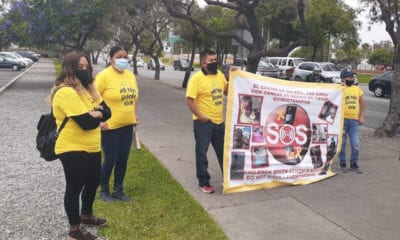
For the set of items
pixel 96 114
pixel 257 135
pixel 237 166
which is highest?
pixel 96 114

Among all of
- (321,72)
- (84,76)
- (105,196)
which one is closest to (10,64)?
(321,72)

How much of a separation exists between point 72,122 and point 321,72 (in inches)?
921

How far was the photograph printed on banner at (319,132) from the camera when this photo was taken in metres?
5.85

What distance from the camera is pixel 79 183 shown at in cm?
366

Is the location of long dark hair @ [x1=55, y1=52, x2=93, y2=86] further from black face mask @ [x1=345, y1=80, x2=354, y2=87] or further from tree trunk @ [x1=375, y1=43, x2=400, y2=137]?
tree trunk @ [x1=375, y1=43, x2=400, y2=137]

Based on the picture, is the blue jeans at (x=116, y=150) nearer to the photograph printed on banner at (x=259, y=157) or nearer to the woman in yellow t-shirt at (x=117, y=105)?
the woman in yellow t-shirt at (x=117, y=105)

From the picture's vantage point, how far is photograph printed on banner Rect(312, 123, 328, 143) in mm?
5848

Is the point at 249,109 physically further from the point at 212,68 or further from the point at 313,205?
the point at 313,205

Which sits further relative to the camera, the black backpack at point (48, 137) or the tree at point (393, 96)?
the tree at point (393, 96)

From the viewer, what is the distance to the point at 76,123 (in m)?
3.48

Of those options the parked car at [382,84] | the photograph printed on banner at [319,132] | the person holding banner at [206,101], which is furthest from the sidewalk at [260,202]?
the parked car at [382,84]

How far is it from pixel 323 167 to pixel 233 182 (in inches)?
58.1

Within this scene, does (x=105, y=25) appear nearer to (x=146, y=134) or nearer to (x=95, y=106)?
(x=146, y=134)

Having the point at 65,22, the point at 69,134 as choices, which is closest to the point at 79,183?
the point at 69,134
